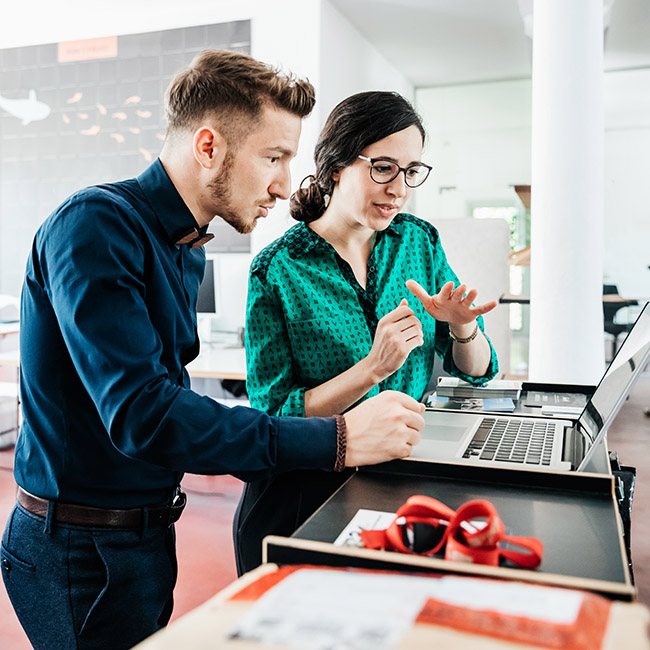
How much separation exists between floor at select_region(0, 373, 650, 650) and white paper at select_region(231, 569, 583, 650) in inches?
80.1

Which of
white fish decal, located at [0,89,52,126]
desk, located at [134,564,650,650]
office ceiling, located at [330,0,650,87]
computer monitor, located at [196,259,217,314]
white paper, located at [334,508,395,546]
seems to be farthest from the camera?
white fish decal, located at [0,89,52,126]

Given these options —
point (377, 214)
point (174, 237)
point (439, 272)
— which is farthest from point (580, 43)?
point (174, 237)

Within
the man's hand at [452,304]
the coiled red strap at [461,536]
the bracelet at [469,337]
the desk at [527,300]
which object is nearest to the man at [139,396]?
the coiled red strap at [461,536]

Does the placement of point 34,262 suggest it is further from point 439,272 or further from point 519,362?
point 519,362

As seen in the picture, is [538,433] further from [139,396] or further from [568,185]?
[568,185]

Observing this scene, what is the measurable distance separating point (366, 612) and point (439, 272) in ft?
4.25

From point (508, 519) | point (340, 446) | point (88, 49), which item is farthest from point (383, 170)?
point (88, 49)

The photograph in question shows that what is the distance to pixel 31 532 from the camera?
1073 mm

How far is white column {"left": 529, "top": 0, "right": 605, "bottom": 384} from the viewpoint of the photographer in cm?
316

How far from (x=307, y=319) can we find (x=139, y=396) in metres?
0.56

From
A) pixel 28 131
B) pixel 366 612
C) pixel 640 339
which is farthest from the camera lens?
pixel 28 131

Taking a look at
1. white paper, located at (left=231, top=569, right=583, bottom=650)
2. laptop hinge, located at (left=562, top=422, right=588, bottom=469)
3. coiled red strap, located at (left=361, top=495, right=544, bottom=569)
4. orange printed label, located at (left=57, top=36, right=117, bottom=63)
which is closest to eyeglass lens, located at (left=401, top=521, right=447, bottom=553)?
coiled red strap, located at (left=361, top=495, right=544, bottom=569)

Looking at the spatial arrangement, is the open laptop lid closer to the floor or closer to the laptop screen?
the laptop screen

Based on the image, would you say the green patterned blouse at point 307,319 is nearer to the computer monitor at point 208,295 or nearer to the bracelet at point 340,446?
the bracelet at point 340,446
